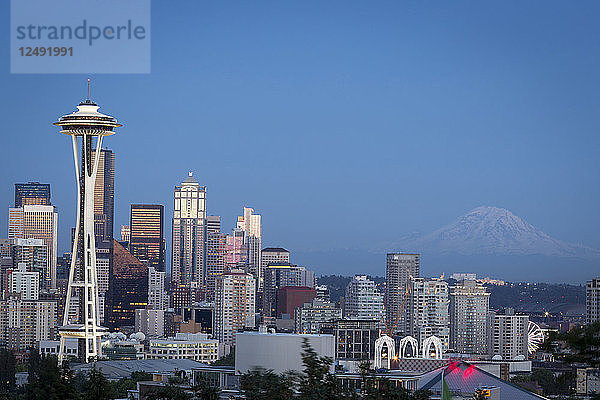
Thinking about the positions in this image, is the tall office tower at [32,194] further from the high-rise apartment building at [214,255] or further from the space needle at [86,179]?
the space needle at [86,179]

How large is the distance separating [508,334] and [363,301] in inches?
648

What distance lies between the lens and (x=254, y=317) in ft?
304

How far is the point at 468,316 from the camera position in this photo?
3590 inches

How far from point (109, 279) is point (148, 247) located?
14410 mm

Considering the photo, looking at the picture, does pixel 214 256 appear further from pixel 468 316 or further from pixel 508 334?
pixel 508 334

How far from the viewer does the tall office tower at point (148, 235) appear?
4811 inches

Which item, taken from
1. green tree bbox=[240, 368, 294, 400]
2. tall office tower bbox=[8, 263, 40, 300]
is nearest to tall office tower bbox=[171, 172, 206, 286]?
tall office tower bbox=[8, 263, 40, 300]

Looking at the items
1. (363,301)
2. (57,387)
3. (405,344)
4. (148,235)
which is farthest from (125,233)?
(57,387)

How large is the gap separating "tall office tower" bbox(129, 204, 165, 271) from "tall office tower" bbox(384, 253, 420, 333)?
28.3 m

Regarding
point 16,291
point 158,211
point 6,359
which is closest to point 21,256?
point 16,291

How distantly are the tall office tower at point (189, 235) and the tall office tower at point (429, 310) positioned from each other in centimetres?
3162

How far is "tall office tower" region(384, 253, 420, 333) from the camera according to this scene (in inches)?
3674

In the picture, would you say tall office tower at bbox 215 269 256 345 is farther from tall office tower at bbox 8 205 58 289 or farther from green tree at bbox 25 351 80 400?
green tree at bbox 25 351 80 400

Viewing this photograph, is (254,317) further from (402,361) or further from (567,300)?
(402,361)
